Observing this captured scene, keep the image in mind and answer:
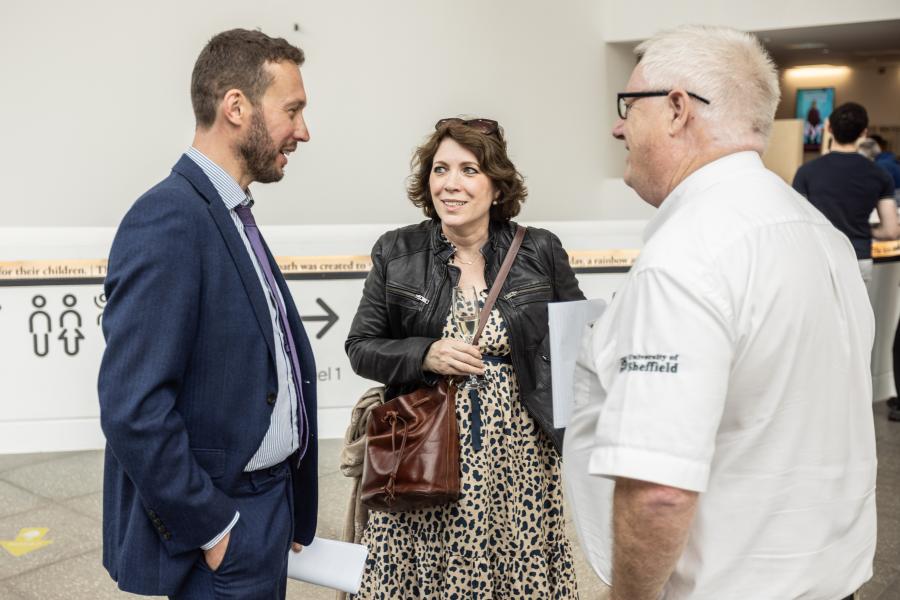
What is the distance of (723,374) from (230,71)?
1.27m

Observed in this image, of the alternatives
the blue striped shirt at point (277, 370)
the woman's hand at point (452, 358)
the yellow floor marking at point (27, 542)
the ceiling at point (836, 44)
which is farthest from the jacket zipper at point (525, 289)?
the ceiling at point (836, 44)

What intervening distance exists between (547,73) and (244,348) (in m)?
7.24

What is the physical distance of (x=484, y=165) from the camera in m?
2.89

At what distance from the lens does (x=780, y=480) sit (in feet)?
4.65

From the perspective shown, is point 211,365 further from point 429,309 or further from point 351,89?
point 351,89

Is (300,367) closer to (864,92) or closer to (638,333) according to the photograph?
(638,333)

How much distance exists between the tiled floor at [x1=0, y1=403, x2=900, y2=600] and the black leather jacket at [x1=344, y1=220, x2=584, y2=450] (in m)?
1.51

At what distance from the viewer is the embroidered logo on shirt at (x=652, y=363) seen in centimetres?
132

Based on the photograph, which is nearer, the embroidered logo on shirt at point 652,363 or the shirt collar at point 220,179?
the embroidered logo on shirt at point 652,363

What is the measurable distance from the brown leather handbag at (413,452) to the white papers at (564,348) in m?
0.58

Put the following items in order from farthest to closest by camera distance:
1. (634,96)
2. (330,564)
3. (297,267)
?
(297,267)
(330,564)
(634,96)

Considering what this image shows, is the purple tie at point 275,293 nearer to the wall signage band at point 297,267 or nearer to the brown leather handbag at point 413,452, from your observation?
the brown leather handbag at point 413,452

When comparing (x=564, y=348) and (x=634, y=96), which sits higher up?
(x=634, y=96)

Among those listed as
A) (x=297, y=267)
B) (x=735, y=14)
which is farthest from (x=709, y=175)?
(x=735, y=14)
